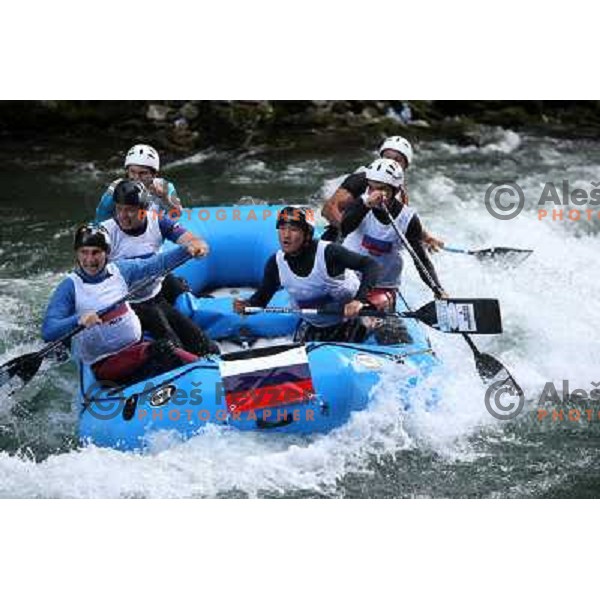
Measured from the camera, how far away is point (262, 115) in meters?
5.61

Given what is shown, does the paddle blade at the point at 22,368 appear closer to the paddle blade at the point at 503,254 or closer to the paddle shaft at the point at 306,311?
the paddle shaft at the point at 306,311

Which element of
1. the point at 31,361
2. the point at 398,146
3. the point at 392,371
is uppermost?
the point at 398,146

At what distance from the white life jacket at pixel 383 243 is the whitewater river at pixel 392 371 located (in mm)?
360

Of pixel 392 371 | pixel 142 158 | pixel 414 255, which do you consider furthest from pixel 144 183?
pixel 392 371

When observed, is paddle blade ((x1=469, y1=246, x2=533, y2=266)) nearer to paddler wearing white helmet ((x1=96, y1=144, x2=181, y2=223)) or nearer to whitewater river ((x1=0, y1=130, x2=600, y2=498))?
whitewater river ((x1=0, y1=130, x2=600, y2=498))

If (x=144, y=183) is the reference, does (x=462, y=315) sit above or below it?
below

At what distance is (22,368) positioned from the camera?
12.9 feet

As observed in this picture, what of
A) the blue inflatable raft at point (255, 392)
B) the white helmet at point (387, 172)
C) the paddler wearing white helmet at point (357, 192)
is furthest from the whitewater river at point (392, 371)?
the white helmet at point (387, 172)

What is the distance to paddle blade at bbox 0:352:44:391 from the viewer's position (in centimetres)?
389

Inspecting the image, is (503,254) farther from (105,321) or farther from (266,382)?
(105,321)

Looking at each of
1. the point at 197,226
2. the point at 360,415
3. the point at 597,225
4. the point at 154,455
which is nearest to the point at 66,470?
the point at 154,455

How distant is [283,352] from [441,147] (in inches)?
120

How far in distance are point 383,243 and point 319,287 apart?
411mm

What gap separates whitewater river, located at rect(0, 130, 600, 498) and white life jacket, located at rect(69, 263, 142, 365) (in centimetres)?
34
